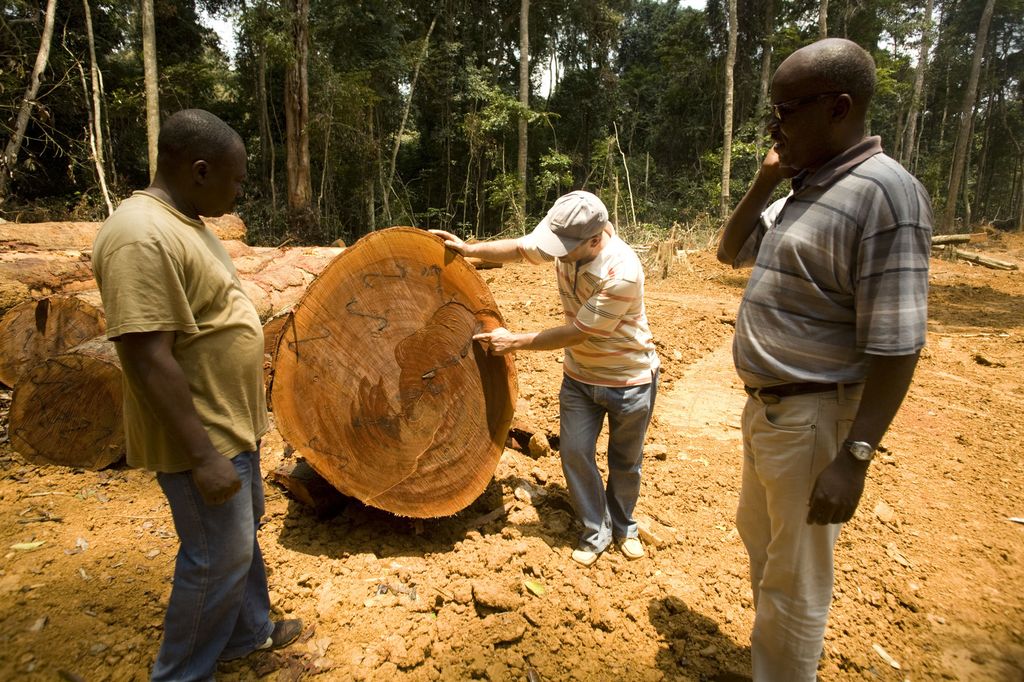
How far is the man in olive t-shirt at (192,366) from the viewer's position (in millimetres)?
1333

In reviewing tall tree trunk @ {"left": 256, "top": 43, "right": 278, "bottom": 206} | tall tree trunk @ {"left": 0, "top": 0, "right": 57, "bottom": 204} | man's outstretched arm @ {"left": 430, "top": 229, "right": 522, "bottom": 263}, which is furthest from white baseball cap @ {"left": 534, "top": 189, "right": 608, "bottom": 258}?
tall tree trunk @ {"left": 256, "top": 43, "right": 278, "bottom": 206}

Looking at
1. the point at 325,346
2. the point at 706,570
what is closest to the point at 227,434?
the point at 325,346

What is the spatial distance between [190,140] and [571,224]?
129 centimetres

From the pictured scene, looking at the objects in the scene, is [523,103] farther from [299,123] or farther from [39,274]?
[39,274]

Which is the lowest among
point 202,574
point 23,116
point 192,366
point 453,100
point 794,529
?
point 202,574

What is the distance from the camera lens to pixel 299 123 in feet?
35.7

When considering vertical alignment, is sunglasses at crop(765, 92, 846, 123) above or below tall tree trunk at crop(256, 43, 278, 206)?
below

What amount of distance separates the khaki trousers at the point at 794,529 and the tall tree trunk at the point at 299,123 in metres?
11.1

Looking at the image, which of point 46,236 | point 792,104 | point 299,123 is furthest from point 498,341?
point 299,123

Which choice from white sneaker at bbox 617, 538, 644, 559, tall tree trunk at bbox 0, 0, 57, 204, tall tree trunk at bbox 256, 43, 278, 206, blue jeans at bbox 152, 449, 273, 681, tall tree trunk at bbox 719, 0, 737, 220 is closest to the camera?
blue jeans at bbox 152, 449, 273, 681

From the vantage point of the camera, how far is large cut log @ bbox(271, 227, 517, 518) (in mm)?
2264

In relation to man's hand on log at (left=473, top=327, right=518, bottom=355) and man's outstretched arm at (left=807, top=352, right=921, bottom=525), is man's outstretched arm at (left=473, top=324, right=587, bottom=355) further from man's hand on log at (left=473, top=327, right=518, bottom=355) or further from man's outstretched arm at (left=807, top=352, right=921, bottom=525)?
man's outstretched arm at (left=807, top=352, right=921, bottom=525)

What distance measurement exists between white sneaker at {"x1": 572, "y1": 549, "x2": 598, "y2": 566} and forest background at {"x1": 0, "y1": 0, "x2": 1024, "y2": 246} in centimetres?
549

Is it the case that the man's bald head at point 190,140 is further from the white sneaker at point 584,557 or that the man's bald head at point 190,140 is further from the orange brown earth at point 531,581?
the white sneaker at point 584,557
